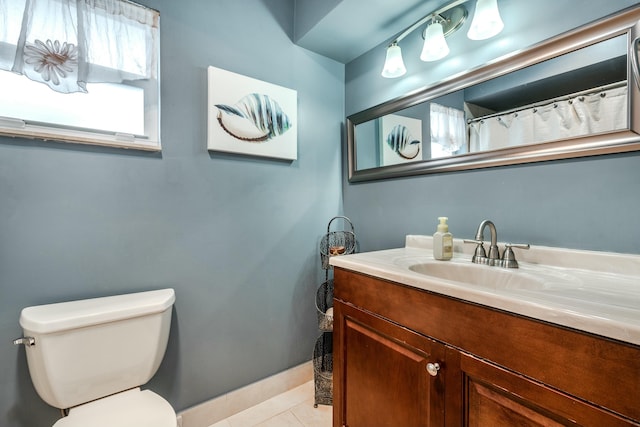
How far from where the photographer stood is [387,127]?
1623 millimetres

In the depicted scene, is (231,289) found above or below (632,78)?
below

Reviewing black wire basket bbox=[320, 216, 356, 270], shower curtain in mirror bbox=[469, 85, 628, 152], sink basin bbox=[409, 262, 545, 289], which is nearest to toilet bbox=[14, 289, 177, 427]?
black wire basket bbox=[320, 216, 356, 270]

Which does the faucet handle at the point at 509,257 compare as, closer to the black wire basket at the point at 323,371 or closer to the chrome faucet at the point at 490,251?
the chrome faucet at the point at 490,251

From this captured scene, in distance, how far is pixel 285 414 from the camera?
146cm

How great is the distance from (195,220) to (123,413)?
0.78 m

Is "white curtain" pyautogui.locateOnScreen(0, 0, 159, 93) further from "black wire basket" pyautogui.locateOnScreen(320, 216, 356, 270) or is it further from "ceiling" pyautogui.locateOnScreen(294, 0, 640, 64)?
"black wire basket" pyautogui.locateOnScreen(320, 216, 356, 270)

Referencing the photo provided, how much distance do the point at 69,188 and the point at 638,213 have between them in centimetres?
200

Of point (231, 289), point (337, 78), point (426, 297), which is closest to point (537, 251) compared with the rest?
point (426, 297)

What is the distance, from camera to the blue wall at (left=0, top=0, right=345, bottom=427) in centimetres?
102

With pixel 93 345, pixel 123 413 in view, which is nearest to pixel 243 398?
pixel 123 413

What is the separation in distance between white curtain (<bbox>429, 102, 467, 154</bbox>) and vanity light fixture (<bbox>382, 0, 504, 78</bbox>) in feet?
0.83

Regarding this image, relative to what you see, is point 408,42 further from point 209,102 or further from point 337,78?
point 209,102

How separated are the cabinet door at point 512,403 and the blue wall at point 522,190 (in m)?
0.63

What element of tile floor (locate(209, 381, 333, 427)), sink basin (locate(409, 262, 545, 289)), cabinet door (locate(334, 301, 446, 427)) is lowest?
tile floor (locate(209, 381, 333, 427))
